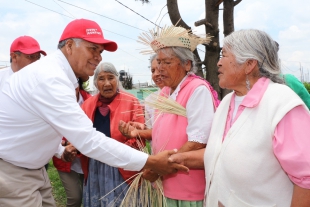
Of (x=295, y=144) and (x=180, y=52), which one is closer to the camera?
(x=295, y=144)

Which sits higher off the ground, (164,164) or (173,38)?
(173,38)

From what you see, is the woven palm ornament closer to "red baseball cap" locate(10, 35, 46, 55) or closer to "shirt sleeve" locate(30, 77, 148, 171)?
"shirt sleeve" locate(30, 77, 148, 171)

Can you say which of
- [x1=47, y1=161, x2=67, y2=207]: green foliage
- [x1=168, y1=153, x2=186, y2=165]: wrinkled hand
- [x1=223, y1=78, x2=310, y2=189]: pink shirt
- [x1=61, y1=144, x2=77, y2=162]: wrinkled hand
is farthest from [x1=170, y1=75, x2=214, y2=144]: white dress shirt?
[x1=47, y1=161, x2=67, y2=207]: green foliage

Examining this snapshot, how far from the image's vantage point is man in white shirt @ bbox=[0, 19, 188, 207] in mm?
2398

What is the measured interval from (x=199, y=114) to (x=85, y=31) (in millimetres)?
1105

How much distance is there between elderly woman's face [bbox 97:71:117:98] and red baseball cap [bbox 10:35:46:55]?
138cm

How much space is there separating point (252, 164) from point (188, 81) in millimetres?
1000

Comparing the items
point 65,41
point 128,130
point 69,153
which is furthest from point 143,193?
point 65,41

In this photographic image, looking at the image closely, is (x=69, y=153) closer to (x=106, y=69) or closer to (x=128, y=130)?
(x=128, y=130)

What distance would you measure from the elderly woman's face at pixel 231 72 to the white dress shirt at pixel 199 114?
0.32m

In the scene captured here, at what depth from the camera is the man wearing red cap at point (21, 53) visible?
4543mm

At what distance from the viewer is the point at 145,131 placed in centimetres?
317

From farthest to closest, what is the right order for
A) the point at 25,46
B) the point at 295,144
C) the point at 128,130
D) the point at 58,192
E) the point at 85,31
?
the point at 58,192 → the point at 25,46 → the point at 128,130 → the point at 85,31 → the point at 295,144

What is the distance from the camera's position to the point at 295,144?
177 centimetres
